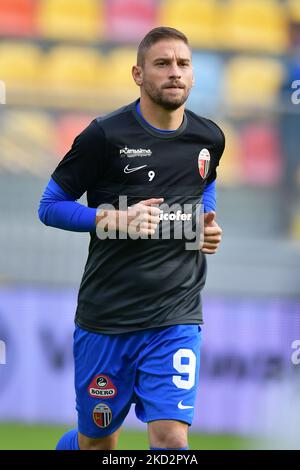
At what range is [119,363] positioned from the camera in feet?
13.7

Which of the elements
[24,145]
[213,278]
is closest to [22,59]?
[24,145]

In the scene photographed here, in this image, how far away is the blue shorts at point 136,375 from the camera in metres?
4.05

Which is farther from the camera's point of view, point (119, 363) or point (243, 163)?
point (243, 163)

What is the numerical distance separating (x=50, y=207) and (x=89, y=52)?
17.0 ft

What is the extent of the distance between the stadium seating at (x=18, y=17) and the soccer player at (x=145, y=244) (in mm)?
5159

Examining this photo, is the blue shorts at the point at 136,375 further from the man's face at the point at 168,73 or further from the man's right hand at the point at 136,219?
the man's face at the point at 168,73

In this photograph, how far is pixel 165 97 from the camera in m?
4.07

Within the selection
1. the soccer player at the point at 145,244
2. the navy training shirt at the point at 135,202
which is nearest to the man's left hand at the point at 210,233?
the soccer player at the point at 145,244

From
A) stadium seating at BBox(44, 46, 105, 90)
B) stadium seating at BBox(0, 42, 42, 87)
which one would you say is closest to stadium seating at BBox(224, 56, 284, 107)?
stadium seating at BBox(44, 46, 105, 90)

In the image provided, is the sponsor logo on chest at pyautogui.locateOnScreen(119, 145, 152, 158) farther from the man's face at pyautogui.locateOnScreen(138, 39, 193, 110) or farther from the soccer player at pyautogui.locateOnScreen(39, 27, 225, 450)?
the man's face at pyautogui.locateOnScreen(138, 39, 193, 110)

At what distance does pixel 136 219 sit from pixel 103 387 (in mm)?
832

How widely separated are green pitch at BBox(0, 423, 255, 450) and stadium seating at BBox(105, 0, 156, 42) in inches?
157
